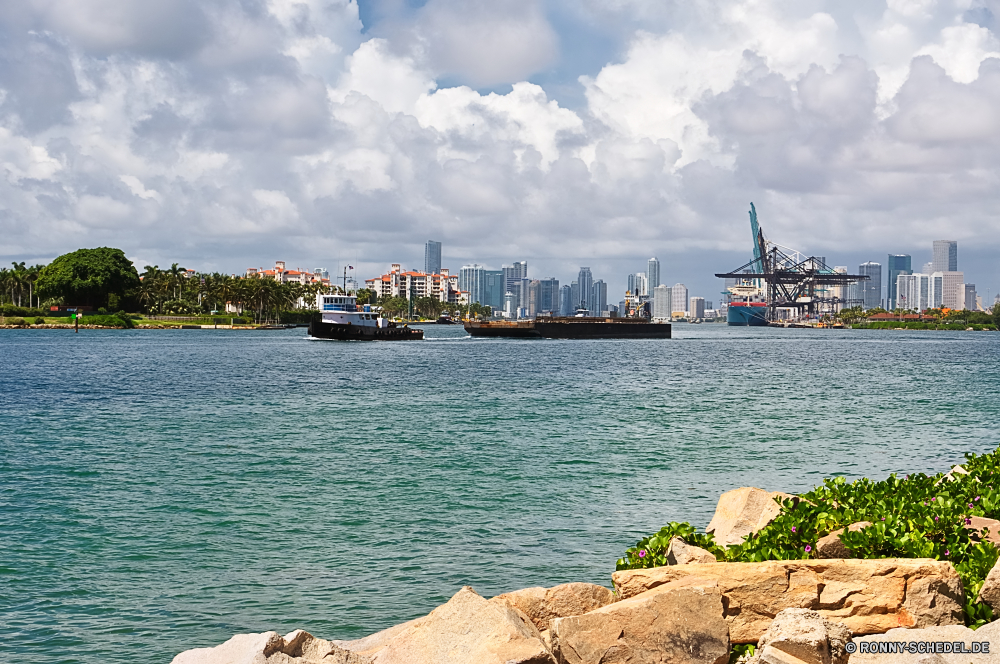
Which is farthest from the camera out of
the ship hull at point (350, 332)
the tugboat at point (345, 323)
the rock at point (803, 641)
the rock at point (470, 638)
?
the tugboat at point (345, 323)

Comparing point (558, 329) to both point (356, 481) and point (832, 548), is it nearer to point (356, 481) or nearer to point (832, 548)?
point (356, 481)

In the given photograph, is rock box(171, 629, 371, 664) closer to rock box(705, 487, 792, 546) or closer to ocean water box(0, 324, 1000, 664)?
ocean water box(0, 324, 1000, 664)

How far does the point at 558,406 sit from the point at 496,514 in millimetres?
18137

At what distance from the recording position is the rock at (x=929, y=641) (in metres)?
4.77

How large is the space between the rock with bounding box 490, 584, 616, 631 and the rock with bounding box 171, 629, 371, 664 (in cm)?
137

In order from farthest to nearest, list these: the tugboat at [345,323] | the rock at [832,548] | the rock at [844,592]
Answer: the tugboat at [345,323] → the rock at [832,548] → the rock at [844,592]

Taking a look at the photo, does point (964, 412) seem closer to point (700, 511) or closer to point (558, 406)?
point (558, 406)

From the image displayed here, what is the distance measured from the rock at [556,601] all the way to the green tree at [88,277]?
136 meters

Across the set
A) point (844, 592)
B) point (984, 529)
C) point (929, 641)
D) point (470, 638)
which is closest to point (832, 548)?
point (844, 592)

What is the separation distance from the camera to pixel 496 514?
13812mm

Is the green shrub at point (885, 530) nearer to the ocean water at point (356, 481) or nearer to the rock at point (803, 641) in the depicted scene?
the rock at point (803, 641)

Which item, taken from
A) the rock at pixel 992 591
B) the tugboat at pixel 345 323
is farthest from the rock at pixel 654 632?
the tugboat at pixel 345 323

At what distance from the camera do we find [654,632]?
19.2 feet

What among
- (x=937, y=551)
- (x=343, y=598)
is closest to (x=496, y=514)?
(x=343, y=598)
